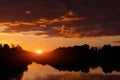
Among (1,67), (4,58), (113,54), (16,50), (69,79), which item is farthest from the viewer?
(113,54)

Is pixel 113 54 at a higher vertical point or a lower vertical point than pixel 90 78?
higher

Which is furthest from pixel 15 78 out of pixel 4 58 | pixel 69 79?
pixel 4 58

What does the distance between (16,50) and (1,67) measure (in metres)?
38.2

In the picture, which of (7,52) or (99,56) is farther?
(99,56)

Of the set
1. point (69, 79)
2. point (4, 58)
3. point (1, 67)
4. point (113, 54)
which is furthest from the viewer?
point (113, 54)

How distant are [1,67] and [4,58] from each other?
16.6 metres

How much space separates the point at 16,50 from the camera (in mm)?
150875

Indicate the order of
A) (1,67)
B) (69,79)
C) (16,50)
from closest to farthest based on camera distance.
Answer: (69,79)
(1,67)
(16,50)

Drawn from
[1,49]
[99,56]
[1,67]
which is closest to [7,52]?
→ [1,49]

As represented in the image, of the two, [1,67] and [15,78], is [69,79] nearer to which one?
[15,78]

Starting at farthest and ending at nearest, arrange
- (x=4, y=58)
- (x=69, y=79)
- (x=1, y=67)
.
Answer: (x=4, y=58), (x=1, y=67), (x=69, y=79)

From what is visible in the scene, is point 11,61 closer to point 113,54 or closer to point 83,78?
point 83,78

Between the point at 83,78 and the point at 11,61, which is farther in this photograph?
the point at 11,61

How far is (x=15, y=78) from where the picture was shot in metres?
89.0
